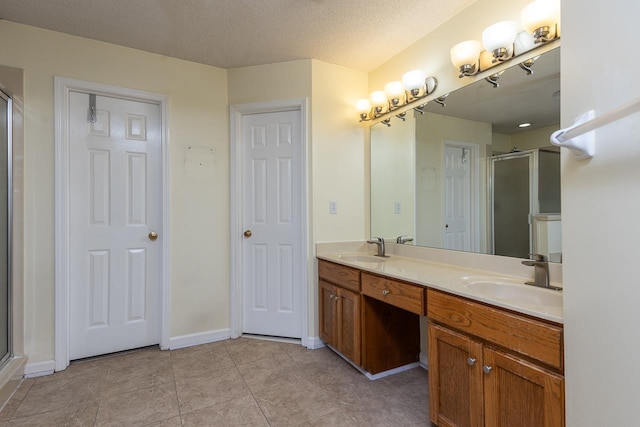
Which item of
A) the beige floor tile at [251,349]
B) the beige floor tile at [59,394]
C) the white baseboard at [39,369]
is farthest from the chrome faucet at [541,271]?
the white baseboard at [39,369]

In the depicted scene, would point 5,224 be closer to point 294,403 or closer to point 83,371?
point 83,371

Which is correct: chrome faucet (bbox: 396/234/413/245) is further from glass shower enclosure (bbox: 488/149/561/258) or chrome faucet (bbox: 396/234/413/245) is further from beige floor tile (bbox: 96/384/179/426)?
beige floor tile (bbox: 96/384/179/426)

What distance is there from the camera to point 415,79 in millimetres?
2180

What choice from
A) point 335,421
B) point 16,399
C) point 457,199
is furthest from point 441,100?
point 16,399

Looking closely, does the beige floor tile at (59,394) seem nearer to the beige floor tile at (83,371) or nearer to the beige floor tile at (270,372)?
the beige floor tile at (83,371)

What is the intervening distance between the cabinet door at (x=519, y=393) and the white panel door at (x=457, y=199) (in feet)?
2.72

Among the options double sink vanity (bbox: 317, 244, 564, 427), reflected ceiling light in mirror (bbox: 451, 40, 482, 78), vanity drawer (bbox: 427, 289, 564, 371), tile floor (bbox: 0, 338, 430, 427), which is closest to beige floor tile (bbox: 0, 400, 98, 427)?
tile floor (bbox: 0, 338, 430, 427)

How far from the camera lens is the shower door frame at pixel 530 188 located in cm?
160

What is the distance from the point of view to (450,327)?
4.69 feet

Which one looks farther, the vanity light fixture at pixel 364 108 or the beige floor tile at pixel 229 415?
the vanity light fixture at pixel 364 108

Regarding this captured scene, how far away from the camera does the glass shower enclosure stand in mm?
1513

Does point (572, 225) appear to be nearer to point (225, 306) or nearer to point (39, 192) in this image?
point (225, 306)

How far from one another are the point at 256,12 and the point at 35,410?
103 inches

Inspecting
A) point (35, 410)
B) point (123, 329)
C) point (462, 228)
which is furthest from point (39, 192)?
point (462, 228)
